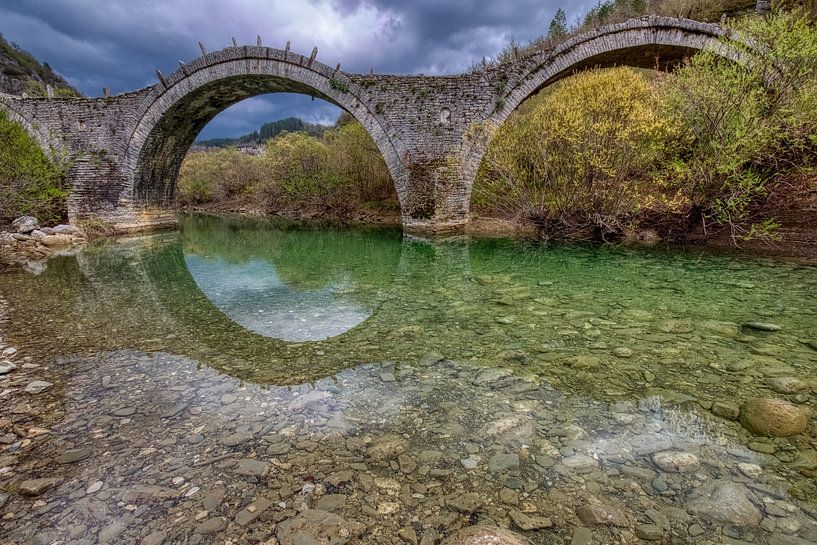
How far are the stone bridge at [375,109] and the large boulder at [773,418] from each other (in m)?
11.9

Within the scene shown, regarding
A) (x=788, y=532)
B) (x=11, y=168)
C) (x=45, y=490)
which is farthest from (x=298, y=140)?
(x=788, y=532)

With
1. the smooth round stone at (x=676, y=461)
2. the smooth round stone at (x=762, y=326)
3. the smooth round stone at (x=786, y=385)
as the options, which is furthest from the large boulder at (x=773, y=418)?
the smooth round stone at (x=762, y=326)

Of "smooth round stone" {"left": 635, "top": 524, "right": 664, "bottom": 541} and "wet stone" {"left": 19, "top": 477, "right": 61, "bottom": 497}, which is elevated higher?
"wet stone" {"left": 19, "top": 477, "right": 61, "bottom": 497}

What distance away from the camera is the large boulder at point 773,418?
2875mm

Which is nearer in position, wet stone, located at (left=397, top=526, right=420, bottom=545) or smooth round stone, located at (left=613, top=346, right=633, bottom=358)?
wet stone, located at (left=397, top=526, right=420, bottom=545)

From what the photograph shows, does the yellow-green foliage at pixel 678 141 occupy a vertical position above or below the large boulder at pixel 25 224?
above

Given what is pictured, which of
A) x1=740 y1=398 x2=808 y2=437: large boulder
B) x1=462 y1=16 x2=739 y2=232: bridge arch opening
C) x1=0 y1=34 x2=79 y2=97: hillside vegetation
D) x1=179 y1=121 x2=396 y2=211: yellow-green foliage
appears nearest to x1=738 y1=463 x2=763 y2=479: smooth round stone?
x1=740 y1=398 x2=808 y2=437: large boulder

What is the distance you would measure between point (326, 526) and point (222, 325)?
13.2 feet

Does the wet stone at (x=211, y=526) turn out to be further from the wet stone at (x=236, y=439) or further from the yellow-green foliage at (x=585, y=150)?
the yellow-green foliage at (x=585, y=150)

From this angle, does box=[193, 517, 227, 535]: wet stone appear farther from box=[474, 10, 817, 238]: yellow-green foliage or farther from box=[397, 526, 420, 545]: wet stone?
box=[474, 10, 817, 238]: yellow-green foliage

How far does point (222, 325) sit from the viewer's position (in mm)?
5523

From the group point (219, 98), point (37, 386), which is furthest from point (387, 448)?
point (219, 98)

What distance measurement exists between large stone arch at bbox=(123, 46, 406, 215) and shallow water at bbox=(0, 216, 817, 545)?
9.66m

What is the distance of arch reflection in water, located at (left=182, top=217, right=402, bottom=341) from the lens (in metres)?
5.61
